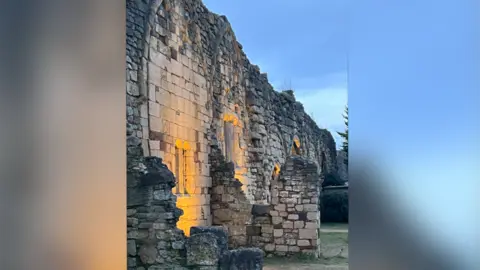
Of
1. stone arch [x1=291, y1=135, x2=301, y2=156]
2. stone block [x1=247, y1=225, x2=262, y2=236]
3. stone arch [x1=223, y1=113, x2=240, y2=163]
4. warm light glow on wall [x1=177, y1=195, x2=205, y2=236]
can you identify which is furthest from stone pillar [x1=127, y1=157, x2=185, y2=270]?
stone arch [x1=291, y1=135, x2=301, y2=156]

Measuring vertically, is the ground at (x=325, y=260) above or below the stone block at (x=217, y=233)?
below

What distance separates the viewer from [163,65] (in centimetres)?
539

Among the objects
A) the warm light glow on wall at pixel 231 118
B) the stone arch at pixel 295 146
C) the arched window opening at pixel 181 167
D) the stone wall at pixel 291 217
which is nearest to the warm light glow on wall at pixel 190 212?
the arched window opening at pixel 181 167

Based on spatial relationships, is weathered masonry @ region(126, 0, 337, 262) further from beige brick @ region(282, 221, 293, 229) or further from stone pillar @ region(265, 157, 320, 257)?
beige brick @ region(282, 221, 293, 229)

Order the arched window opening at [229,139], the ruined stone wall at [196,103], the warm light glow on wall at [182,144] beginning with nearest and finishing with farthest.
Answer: the ruined stone wall at [196,103]
the warm light glow on wall at [182,144]
the arched window opening at [229,139]

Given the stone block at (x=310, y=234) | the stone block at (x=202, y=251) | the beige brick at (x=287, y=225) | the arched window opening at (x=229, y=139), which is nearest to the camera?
the stone block at (x=202, y=251)

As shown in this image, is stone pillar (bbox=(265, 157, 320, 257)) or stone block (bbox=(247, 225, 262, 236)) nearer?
Result: stone pillar (bbox=(265, 157, 320, 257))

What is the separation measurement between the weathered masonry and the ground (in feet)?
2.17

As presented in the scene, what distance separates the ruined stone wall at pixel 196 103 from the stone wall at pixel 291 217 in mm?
448

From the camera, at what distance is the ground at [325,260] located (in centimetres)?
588

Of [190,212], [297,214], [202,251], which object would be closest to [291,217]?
[297,214]

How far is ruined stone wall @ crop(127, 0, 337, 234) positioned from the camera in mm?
4949

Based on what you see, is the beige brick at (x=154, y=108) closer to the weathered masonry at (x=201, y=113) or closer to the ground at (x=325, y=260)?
the weathered masonry at (x=201, y=113)

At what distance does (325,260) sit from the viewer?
6.23 metres
